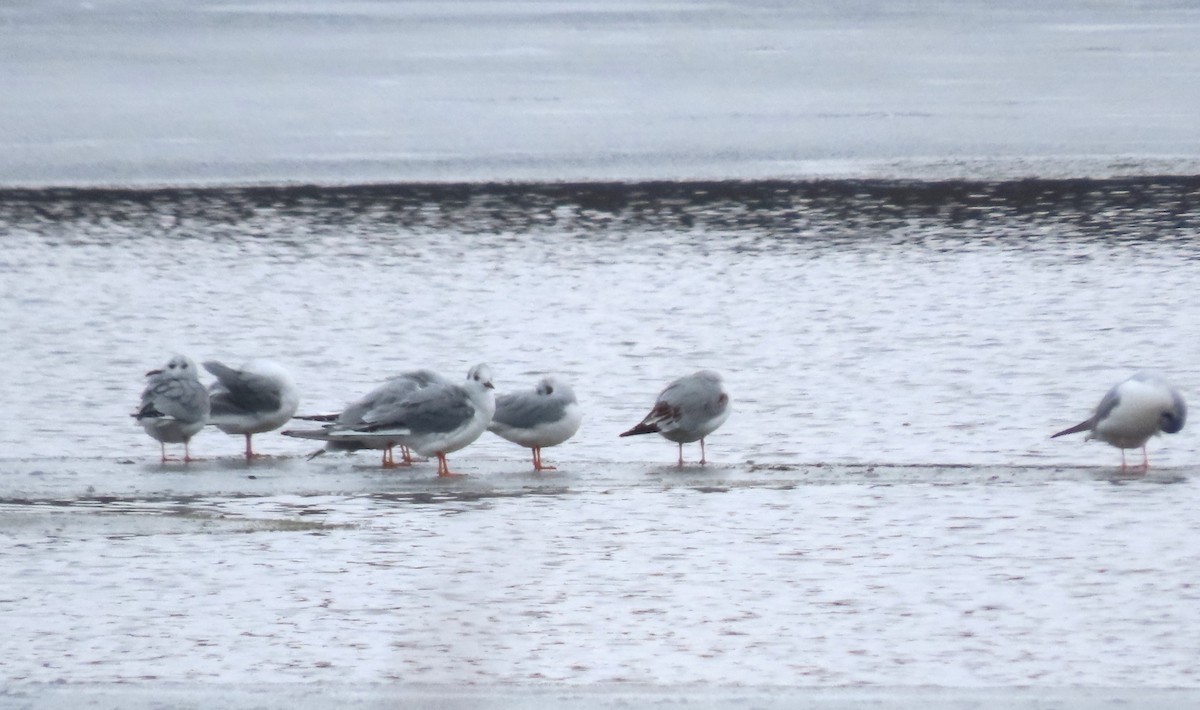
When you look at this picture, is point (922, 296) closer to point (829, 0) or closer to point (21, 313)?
→ point (21, 313)

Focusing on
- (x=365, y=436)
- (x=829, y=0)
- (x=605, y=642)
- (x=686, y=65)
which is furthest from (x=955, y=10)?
(x=605, y=642)

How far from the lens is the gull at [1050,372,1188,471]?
784cm

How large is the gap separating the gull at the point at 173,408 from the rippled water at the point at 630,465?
212 millimetres

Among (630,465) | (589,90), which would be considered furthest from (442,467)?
(589,90)

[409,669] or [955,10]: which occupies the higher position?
[955,10]

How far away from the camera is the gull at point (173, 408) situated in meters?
8.10

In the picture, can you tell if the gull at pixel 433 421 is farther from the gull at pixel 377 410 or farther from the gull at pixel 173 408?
the gull at pixel 173 408

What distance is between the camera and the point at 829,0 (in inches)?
1384

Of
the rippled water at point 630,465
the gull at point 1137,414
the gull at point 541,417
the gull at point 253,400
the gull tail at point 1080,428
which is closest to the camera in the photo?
the rippled water at point 630,465

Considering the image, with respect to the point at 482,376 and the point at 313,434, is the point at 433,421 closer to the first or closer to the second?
the point at 482,376

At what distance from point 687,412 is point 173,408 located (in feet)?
7.28

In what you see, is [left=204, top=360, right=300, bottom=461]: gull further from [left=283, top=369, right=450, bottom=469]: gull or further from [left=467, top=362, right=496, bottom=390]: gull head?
[left=467, top=362, right=496, bottom=390]: gull head

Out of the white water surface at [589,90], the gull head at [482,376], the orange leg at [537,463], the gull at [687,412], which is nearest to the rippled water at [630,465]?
the orange leg at [537,463]

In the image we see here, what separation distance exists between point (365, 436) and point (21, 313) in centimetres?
534
